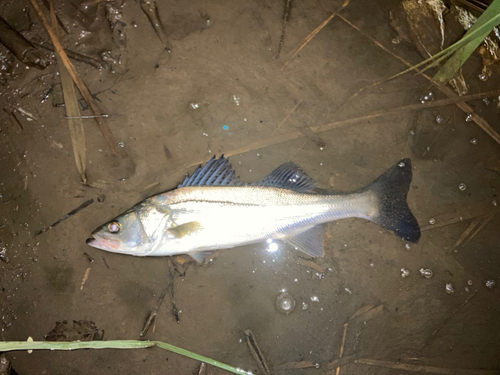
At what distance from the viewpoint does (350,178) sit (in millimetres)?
3689

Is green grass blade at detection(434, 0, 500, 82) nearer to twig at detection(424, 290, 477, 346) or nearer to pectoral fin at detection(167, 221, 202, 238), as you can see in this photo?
twig at detection(424, 290, 477, 346)

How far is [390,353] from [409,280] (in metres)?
0.90

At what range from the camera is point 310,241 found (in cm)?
344

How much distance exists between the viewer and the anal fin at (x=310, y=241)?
3.42m

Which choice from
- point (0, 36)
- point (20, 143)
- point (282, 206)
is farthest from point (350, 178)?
point (0, 36)

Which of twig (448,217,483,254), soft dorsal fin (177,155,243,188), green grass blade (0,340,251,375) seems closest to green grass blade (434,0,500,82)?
twig (448,217,483,254)

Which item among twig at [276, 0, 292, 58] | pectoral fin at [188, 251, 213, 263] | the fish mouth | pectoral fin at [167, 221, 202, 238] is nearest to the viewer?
the fish mouth

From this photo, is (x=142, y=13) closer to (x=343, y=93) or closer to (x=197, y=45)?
(x=197, y=45)

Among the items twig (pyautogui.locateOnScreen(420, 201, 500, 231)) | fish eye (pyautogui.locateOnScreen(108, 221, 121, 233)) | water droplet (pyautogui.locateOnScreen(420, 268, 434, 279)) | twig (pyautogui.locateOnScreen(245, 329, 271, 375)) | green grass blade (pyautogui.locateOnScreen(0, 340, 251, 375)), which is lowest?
twig (pyautogui.locateOnScreen(245, 329, 271, 375))

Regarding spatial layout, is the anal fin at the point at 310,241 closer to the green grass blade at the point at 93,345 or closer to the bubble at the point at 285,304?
the bubble at the point at 285,304

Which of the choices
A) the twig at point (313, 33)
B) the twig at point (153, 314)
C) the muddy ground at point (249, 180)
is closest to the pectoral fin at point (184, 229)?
the muddy ground at point (249, 180)

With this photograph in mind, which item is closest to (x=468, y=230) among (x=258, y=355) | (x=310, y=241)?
(x=310, y=241)

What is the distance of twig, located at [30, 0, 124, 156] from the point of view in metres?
3.53

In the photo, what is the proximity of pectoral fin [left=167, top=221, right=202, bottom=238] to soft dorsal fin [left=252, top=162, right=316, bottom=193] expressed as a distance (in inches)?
33.4
